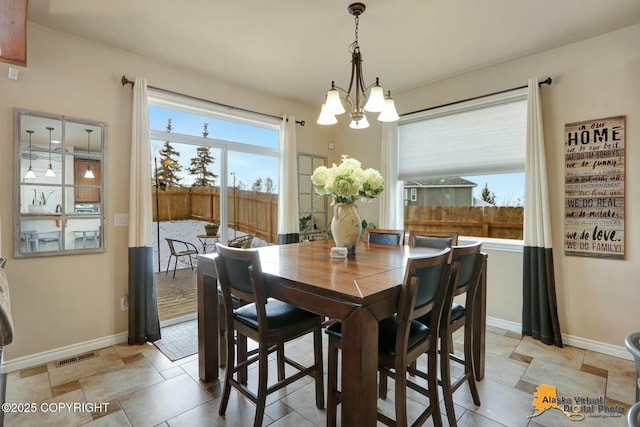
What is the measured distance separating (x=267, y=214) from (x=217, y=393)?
2.45 meters

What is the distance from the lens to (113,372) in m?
2.38

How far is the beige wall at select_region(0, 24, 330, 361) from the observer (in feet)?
7.92

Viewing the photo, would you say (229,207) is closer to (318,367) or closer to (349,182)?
(349,182)

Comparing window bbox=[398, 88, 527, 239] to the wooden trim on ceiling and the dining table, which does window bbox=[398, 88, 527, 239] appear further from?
the wooden trim on ceiling

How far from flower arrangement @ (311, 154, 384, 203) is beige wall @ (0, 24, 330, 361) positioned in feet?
6.58

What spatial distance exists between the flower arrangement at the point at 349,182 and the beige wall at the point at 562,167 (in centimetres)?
196

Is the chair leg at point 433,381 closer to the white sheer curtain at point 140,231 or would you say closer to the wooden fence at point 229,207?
the white sheer curtain at point 140,231

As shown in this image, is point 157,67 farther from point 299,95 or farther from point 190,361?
point 190,361

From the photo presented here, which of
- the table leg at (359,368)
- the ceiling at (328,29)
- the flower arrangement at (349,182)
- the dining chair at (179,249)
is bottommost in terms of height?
the table leg at (359,368)

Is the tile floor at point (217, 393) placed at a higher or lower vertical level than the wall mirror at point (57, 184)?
lower

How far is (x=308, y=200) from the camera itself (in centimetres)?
460

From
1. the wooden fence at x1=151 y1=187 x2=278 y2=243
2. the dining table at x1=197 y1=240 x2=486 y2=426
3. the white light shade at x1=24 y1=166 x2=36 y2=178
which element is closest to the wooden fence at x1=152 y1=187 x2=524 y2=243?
the wooden fence at x1=151 y1=187 x2=278 y2=243

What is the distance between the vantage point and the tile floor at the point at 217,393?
6.02 feet

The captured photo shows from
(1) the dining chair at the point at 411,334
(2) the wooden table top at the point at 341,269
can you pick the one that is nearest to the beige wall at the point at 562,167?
(2) the wooden table top at the point at 341,269
